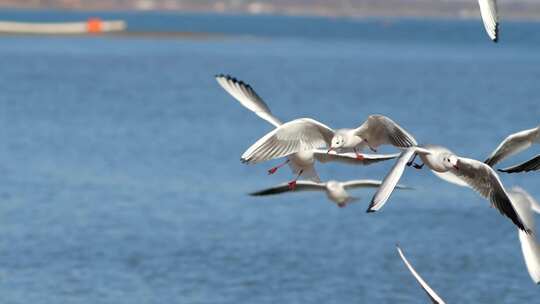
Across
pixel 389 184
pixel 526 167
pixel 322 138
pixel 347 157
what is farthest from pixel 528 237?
pixel 389 184

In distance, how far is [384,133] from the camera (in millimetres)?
12156

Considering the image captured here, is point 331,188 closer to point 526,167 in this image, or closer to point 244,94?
point 244,94

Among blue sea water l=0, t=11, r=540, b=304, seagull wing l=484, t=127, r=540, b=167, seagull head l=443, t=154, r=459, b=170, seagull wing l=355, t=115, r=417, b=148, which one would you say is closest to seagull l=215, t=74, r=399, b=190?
seagull wing l=355, t=115, r=417, b=148

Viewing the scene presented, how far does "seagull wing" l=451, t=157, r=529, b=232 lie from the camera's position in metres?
11.5

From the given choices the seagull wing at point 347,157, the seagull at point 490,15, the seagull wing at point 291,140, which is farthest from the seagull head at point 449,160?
the seagull wing at point 291,140

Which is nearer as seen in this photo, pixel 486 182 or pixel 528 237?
pixel 486 182

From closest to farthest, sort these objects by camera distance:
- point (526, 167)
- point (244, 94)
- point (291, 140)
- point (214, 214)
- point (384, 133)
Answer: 1. point (526, 167)
2. point (384, 133)
3. point (291, 140)
4. point (244, 94)
5. point (214, 214)

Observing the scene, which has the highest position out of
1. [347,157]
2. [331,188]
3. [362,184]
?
[347,157]

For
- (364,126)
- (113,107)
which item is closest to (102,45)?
(113,107)

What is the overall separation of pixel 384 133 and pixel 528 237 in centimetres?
161

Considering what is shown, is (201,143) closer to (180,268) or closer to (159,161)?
(159,161)

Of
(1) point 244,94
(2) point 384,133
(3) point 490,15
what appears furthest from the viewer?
(1) point 244,94

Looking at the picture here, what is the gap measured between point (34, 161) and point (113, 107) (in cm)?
2797

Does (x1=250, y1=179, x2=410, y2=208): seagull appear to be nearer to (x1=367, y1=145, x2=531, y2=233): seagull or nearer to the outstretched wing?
the outstretched wing
